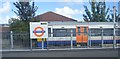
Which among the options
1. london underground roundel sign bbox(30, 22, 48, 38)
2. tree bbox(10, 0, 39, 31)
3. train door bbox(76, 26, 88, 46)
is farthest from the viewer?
tree bbox(10, 0, 39, 31)

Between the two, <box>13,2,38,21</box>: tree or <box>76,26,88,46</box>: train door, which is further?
<box>13,2,38,21</box>: tree

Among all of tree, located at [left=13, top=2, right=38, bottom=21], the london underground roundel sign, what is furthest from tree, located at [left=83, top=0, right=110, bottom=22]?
the london underground roundel sign

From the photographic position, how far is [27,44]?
15.8 metres

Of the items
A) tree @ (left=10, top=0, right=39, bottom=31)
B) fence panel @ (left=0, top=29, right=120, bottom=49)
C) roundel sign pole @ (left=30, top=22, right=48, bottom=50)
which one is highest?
tree @ (left=10, top=0, right=39, bottom=31)

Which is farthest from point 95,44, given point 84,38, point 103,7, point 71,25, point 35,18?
point 103,7

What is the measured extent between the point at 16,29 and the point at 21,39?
207 inches


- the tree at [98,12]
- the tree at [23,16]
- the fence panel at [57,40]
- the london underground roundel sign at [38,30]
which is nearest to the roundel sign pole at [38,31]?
the london underground roundel sign at [38,30]

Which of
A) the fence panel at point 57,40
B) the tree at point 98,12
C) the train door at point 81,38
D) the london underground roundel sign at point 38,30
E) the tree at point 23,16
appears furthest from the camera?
the tree at point 98,12

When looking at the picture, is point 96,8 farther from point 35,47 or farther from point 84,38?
point 35,47

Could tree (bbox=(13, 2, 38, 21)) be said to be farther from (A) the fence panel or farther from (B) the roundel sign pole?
(B) the roundel sign pole

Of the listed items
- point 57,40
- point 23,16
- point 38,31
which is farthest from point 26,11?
point 38,31

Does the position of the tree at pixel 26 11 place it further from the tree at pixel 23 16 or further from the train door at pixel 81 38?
the train door at pixel 81 38

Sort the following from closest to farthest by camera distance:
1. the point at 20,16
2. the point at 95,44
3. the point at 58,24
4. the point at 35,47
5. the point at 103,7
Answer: the point at 35,47 → the point at 95,44 → the point at 58,24 → the point at 20,16 → the point at 103,7

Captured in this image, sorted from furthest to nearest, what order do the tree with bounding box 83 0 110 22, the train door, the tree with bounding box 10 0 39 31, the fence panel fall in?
1. the tree with bounding box 83 0 110 22
2. the tree with bounding box 10 0 39 31
3. the train door
4. the fence panel
